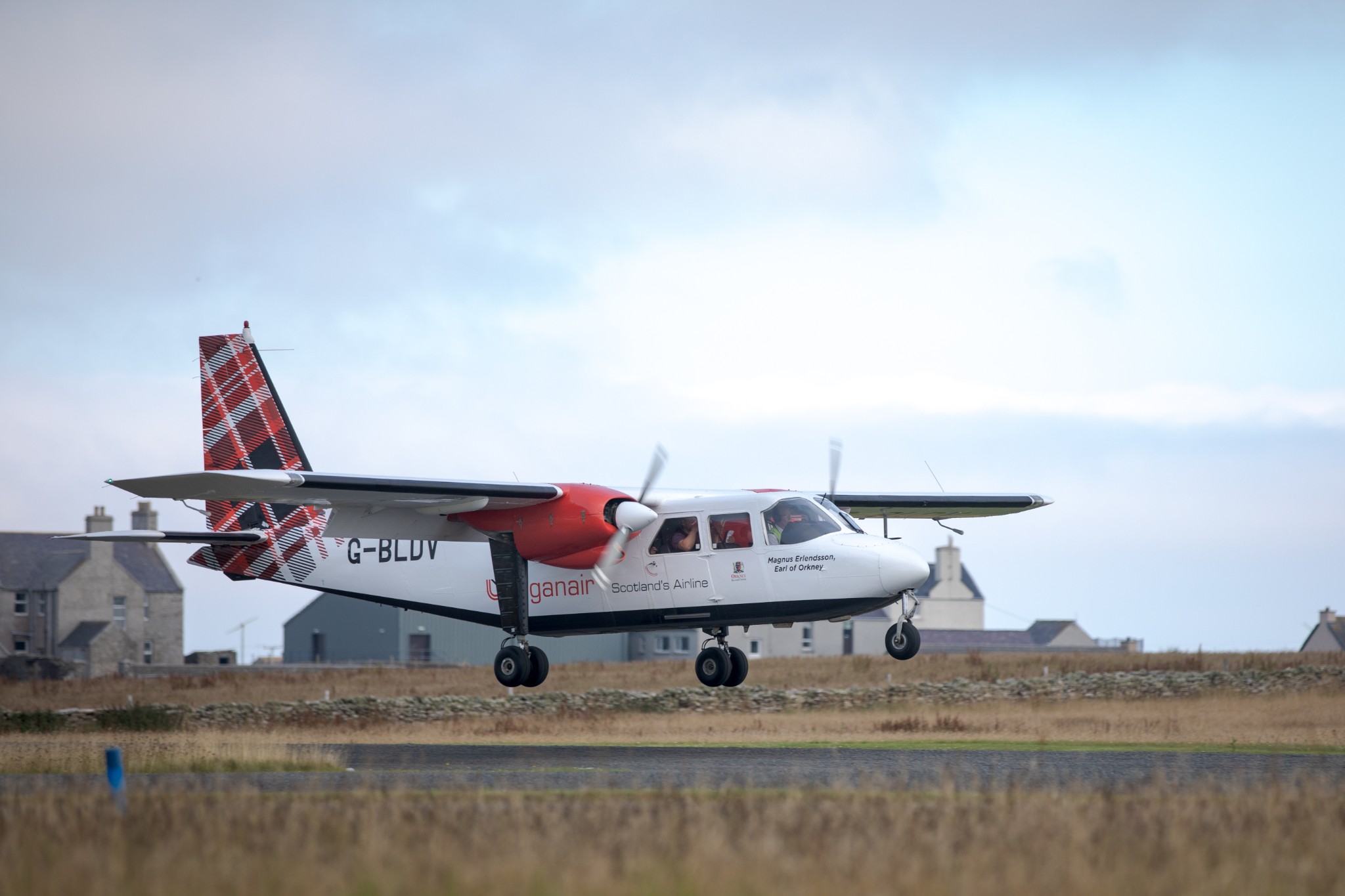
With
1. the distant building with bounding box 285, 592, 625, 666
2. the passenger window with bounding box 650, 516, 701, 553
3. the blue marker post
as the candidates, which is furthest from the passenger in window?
the distant building with bounding box 285, 592, 625, 666

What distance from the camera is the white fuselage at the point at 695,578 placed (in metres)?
24.2

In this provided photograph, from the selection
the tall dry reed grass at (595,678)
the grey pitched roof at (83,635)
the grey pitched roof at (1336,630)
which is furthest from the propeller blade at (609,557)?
the grey pitched roof at (1336,630)

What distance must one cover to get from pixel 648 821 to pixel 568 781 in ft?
20.0

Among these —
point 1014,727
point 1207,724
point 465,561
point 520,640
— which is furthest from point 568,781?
point 1207,724

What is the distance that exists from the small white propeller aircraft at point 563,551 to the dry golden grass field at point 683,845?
8124 millimetres

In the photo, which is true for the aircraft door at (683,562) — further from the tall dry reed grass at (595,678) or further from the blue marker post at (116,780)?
the tall dry reed grass at (595,678)

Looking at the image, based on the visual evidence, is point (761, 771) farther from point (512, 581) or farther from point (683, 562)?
point (512, 581)

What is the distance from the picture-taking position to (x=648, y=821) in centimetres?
1373

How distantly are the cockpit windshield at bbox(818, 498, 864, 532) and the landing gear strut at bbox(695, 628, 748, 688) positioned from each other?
11.1 feet

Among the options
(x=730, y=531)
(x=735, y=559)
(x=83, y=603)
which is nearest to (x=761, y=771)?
(x=735, y=559)

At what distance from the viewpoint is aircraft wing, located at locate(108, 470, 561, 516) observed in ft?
75.4

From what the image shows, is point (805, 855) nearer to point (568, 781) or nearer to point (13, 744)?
point (568, 781)

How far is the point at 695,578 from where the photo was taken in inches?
1013

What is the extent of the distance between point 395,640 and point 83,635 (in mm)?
18003
